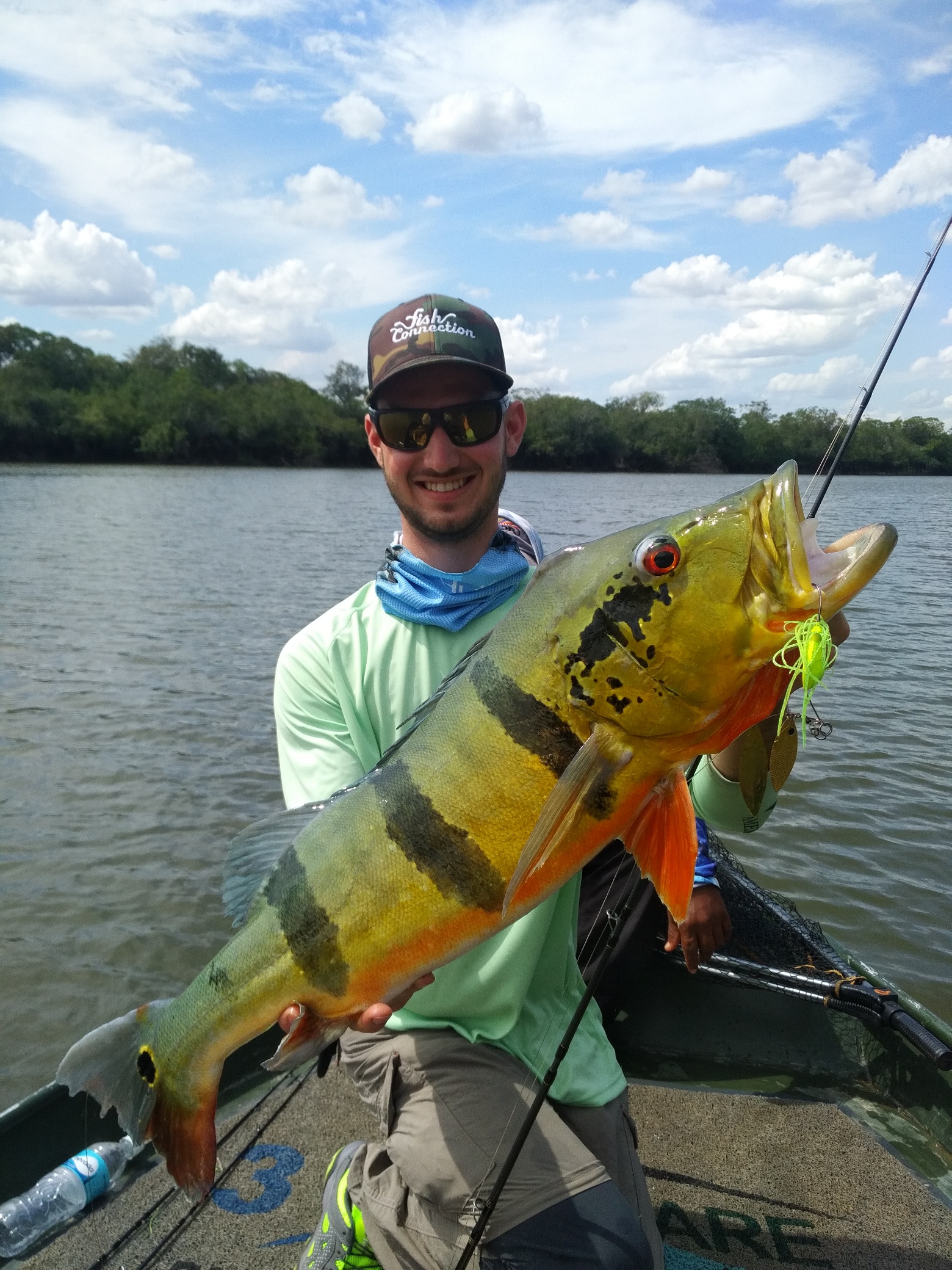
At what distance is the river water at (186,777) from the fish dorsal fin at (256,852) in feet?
12.0

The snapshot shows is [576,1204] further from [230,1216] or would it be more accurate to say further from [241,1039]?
[230,1216]

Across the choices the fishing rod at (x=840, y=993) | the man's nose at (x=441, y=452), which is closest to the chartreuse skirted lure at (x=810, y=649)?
the man's nose at (x=441, y=452)

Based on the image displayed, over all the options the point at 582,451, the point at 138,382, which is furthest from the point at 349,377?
the point at 582,451

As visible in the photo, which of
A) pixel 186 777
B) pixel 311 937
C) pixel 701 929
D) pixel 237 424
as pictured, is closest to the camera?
pixel 311 937

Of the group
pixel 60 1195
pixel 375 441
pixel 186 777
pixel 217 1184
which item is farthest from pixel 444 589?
pixel 186 777

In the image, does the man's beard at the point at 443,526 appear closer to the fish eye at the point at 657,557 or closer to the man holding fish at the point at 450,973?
the man holding fish at the point at 450,973

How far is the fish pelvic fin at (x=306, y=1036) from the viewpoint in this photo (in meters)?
2.32

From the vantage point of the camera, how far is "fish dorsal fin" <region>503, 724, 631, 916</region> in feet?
6.56

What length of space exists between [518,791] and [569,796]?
14 cm

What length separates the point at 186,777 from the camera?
31.5ft

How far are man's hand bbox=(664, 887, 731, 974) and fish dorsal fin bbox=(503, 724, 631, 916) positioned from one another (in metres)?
2.09

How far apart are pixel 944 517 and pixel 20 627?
35531 mm

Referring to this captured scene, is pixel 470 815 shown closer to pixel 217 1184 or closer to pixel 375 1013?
pixel 375 1013

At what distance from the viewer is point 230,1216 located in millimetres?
3412
